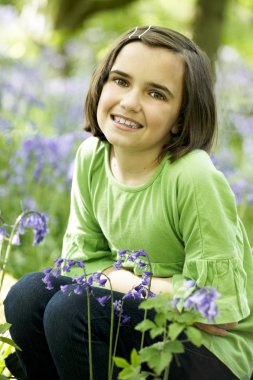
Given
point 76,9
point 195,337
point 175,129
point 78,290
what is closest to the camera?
point 195,337

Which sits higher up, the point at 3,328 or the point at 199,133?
the point at 199,133

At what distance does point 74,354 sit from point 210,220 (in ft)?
1.66

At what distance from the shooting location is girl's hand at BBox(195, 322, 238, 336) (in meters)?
1.91

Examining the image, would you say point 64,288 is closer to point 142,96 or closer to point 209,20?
point 142,96

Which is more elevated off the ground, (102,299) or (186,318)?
(186,318)

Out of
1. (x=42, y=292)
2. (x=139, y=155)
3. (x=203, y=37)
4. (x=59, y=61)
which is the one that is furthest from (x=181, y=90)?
(x=59, y=61)

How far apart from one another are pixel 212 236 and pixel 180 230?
14cm

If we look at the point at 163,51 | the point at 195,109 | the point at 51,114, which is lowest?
the point at 51,114

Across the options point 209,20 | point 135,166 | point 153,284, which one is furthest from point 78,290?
point 209,20

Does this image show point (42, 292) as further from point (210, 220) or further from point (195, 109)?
point (195, 109)

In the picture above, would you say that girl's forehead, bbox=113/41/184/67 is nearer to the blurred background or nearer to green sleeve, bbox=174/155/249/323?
green sleeve, bbox=174/155/249/323

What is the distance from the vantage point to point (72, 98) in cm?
674

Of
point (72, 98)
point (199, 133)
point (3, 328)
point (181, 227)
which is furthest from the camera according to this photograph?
point (72, 98)

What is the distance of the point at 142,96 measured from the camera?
204 cm
